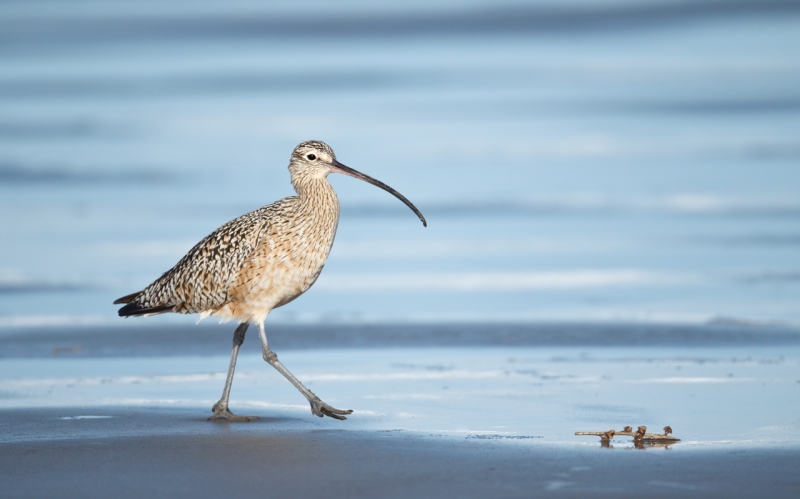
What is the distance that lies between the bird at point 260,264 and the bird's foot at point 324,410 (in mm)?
378

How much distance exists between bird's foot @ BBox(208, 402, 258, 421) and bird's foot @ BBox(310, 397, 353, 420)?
1.10 feet

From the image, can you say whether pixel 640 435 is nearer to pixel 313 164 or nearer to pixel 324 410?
pixel 324 410

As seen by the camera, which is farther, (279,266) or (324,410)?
(279,266)

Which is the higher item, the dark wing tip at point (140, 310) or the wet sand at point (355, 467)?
the dark wing tip at point (140, 310)

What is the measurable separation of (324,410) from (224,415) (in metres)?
0.55

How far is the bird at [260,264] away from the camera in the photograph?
723 cm

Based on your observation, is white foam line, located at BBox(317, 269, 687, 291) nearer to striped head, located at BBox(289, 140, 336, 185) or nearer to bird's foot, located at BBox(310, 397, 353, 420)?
striped head, located at BBox(289, 140, 336, 185)

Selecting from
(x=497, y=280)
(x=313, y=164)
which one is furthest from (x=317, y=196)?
(x=497, y=280)

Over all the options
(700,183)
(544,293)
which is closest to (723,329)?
(544,293)

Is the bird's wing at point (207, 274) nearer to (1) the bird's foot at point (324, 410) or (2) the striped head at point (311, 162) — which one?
(2) the striped head at point (311, 162)

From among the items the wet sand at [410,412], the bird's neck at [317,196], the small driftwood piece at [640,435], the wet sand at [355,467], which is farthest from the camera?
the bird's neck at [317,196]

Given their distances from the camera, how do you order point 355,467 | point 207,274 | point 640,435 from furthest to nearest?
point 207,274 < point 640,435 < point 355,467

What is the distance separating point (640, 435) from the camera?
5.67 metres

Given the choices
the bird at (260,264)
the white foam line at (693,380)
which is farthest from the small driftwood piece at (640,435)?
the bird at (260,264)
